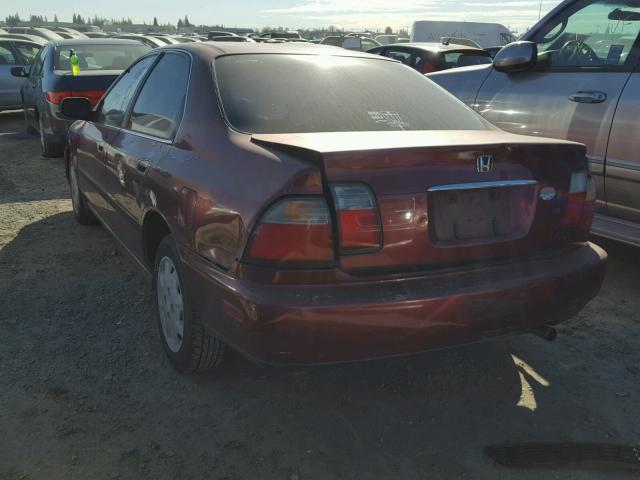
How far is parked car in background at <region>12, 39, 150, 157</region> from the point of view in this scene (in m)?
7.41

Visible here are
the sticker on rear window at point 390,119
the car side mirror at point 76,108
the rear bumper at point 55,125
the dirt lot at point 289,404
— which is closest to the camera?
the dirt lot at point 289,404

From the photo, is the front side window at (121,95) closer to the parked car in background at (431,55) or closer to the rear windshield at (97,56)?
the rear windshield at (97,56)

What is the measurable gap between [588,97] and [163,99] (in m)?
2.72

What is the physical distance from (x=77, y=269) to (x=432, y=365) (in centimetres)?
267

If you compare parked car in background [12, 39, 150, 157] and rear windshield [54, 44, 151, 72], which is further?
rear windshield [54, 44, 151, 72]

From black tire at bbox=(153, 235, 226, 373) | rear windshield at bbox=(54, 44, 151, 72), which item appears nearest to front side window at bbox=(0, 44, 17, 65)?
rear windshield at bbox=(54, 44, 151, 72)

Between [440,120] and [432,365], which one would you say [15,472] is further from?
[440,120]

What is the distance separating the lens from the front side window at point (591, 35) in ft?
13.6

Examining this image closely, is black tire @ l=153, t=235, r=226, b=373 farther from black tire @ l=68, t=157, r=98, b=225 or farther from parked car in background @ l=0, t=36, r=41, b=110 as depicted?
parked car in background @ l=0, t=36, r=41, b=110

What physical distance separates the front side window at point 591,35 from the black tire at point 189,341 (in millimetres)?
3131

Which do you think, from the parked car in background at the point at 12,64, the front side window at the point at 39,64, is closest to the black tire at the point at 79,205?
the front side window at the point at 39,64

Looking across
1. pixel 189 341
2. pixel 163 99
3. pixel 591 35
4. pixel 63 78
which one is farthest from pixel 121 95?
pixel 63 78

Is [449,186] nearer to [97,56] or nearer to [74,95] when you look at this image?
[74,95]

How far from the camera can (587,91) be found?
403 cm
